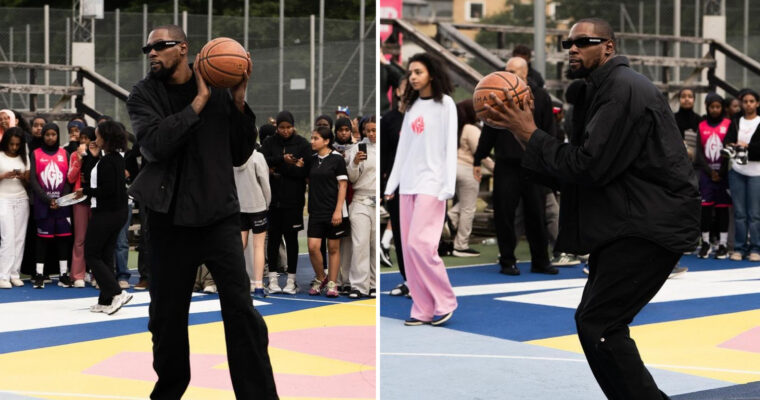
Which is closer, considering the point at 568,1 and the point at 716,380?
the point at 716,380

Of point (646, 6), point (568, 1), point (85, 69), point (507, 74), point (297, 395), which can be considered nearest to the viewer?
point (507, 74)

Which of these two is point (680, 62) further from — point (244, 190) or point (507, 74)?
point (507, 74)

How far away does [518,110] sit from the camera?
5168mm

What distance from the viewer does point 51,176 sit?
12.8 meters

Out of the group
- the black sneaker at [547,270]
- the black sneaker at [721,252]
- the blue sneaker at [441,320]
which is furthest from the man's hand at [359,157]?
the black sneaker at [721,252]

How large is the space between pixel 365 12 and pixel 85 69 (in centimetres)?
855

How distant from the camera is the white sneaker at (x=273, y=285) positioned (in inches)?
479

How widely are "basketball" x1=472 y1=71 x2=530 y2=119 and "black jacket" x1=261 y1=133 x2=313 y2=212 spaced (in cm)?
712

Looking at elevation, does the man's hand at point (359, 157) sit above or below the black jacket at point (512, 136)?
below

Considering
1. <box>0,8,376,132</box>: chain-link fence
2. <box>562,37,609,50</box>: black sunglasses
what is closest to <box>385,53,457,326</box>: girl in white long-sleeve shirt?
<box>562,37,609,50</box>: black sunglasses

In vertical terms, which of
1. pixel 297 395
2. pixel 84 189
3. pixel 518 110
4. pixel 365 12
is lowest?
pixel 297 395

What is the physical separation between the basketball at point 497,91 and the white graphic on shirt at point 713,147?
9406 millimetres

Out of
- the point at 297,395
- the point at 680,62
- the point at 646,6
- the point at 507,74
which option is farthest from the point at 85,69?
the point at 646,6

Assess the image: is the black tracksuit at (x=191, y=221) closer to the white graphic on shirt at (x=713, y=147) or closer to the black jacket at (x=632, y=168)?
the black jacket at (x=632, y=168)
